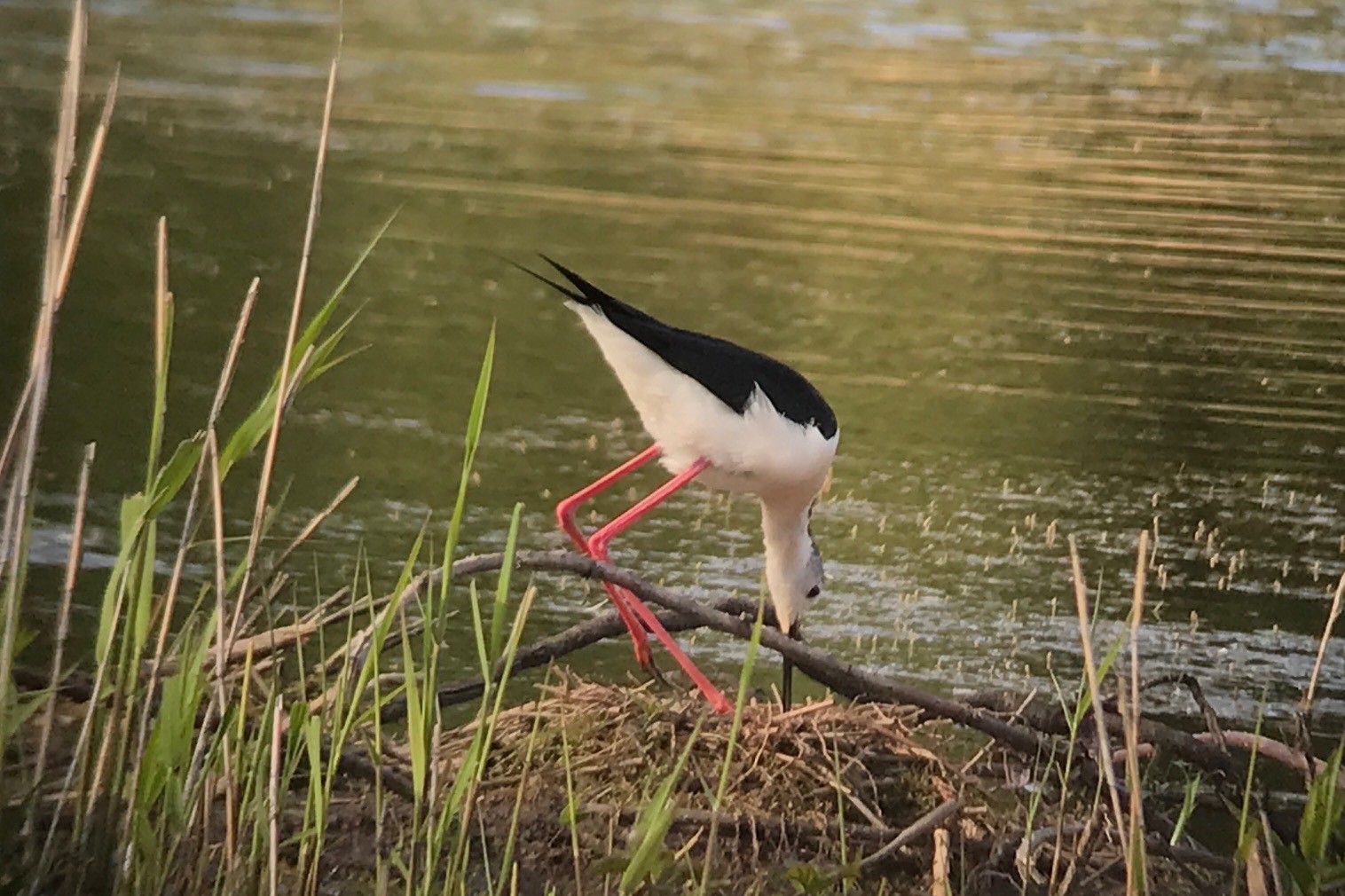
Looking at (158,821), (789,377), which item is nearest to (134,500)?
(158,821)

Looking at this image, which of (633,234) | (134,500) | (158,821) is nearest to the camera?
(134,500)

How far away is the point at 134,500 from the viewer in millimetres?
2213

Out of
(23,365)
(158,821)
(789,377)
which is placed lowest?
(23,365)

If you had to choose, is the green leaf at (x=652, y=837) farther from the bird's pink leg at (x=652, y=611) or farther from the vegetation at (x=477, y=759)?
the bird's pink leg at (x=652, y=611)

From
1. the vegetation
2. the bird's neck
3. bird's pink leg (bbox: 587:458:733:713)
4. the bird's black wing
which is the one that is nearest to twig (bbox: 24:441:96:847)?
the vegetation

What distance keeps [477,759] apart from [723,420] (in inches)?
73.1

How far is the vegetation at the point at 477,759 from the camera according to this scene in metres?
2.31

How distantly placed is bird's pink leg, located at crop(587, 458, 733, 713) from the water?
29 centimetres

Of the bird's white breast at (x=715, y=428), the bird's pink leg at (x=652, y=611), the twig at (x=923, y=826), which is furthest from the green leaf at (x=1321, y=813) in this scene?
the bird's white breast at (x=715, y=428)

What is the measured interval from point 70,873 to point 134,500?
21.3 inches

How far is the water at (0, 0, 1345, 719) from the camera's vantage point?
512 centimetres

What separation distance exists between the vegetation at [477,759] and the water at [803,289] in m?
0.84

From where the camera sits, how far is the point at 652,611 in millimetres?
3969

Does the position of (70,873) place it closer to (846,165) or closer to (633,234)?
(633,234)
